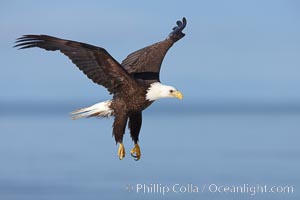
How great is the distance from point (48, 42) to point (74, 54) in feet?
0.85

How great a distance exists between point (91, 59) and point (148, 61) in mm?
1012

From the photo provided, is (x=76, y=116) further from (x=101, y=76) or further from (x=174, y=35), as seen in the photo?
(x=174, y=35)

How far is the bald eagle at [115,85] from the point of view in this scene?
11.5 metres

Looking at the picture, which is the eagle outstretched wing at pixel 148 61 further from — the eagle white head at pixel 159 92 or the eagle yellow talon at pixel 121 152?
the eagle yellow talon at pixel 121 152

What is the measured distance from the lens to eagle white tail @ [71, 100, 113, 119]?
11941mm

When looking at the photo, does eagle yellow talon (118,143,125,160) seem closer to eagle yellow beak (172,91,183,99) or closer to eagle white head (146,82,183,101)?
eagle white head (146,82,183,101)

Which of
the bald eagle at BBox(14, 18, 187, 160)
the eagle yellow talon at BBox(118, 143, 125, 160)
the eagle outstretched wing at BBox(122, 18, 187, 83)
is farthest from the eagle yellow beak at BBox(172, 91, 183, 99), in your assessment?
the eagle yellow talon at BBox(118, 143, 125, 160)

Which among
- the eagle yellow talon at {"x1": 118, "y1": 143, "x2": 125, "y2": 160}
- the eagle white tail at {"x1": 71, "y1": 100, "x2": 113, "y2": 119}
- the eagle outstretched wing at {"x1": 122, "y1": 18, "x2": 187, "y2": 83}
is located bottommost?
the eagle yellow talon at {"x1": 118, "y1": 143, "x2": 125, "y2": 160}

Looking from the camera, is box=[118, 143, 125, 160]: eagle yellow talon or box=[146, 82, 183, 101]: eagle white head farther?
box=[118, 143, 125, 160]: eagle yellow talon

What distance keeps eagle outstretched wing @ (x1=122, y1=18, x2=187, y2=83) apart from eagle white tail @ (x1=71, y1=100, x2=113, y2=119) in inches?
15.1

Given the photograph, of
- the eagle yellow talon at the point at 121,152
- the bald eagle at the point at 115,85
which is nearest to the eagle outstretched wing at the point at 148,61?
the bald eagle at the point at 115,85

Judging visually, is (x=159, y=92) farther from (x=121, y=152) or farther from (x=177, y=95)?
(x=121, y=152)

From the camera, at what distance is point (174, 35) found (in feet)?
43.0

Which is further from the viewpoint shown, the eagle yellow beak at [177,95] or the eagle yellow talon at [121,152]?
the eagle yellow talon at [121,152]
